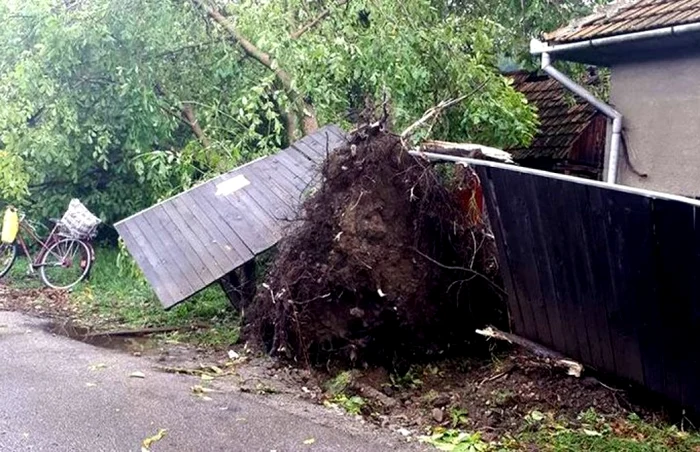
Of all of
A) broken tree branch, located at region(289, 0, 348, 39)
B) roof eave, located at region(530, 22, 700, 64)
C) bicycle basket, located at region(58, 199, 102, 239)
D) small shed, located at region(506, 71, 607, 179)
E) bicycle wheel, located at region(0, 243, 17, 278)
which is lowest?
small shed, located at region(506, 71, 607, 179)

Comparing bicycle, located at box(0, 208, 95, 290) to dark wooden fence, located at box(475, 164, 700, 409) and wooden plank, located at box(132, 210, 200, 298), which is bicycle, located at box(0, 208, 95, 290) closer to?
wooden plank, located at box(132, 210, 200, 298)

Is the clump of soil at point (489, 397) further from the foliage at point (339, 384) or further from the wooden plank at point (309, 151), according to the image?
the wooden plank at point (309, 151)

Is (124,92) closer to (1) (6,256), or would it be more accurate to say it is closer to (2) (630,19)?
(1) (6,256)

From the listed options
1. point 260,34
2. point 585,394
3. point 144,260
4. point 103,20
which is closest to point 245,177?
point 144,260

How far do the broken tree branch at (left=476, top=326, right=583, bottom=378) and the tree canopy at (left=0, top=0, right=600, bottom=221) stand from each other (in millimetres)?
3330

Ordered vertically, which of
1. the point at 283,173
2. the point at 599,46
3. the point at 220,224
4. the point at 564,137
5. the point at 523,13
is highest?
the point at 523,13

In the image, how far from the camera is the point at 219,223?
747 cm

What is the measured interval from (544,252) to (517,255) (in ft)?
1.15

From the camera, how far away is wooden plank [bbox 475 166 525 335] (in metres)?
5.36

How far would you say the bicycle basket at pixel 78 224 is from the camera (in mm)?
10578

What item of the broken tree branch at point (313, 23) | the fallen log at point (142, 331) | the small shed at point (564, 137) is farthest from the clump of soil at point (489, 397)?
the small shed at point (564, 137)

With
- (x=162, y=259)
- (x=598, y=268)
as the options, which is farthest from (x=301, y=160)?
(x=598, y=268)

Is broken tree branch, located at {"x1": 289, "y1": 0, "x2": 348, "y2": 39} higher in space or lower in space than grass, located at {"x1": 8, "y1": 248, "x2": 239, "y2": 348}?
higher

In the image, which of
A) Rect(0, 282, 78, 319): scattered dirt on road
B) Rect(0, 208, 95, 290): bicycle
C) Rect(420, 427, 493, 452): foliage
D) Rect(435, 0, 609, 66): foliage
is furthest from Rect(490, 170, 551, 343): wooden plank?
Rect(0, 208, 95, 290): bicycle
